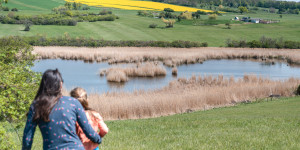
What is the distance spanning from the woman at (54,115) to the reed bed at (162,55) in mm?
42559

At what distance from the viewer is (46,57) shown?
51625 mm

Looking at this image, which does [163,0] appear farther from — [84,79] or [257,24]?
[84,79]

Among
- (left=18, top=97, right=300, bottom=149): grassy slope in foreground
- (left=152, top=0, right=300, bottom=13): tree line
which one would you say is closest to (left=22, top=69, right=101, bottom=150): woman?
(left=18, top=97, right=300, bottom=149): grassy slope in foreground

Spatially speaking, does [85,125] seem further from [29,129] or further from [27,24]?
[27,24]

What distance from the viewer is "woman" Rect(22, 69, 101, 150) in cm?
445

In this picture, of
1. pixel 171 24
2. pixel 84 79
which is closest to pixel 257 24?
pixel 171 24

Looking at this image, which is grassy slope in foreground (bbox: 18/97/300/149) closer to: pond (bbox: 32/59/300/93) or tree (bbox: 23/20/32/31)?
pond (bbox: 32/59/300/93)

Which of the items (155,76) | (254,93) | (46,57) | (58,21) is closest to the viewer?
(254,93)

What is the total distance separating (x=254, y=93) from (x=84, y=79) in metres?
16.9

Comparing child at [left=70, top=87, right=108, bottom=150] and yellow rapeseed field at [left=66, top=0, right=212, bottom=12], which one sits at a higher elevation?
child at [left=70, top=87, right=108, bottom=150]

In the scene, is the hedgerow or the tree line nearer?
the hedgerow


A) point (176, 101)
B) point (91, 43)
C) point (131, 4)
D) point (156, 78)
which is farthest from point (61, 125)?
point (131, 4)

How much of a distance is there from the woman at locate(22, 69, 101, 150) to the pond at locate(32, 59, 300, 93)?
2548 centimetres

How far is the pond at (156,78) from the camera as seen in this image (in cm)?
3281
